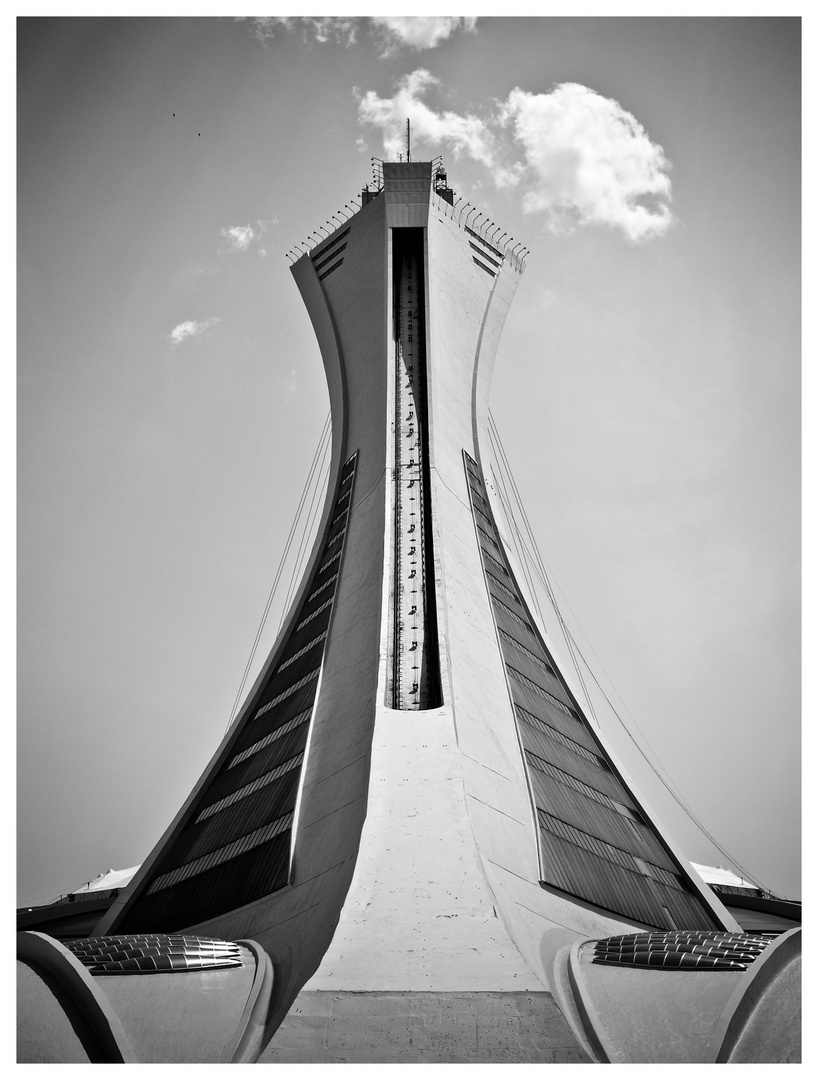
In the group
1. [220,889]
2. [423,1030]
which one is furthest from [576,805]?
[423,1030]

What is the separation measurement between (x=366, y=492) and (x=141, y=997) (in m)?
15.8

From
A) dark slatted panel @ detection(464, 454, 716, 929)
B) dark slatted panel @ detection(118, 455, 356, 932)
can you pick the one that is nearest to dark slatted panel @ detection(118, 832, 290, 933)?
dark slatted panel @ detection(118, 455, 356, 932)

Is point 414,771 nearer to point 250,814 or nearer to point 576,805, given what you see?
point 250,814

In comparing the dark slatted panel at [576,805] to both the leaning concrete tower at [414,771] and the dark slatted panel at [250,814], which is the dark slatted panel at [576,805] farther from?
the dark slatted panel at [250,814]

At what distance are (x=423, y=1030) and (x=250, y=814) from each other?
347 inches

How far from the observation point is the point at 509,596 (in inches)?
969

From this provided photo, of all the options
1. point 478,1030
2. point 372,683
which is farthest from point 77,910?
point 478,1030

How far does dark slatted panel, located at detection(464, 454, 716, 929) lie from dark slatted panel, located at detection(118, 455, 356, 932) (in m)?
4.37

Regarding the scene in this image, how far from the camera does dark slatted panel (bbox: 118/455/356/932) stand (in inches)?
642

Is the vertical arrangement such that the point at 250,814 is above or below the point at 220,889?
above

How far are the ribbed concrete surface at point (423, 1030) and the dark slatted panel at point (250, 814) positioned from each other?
5419mm

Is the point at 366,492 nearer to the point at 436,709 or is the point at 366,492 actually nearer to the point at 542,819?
the point at 436,709

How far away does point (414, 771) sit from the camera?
1535 centimetres

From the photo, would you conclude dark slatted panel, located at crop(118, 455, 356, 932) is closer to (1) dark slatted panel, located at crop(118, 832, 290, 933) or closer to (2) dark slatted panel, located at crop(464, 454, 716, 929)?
(1) dark slatted panel, located at crop(118, 832, 290, 933)
